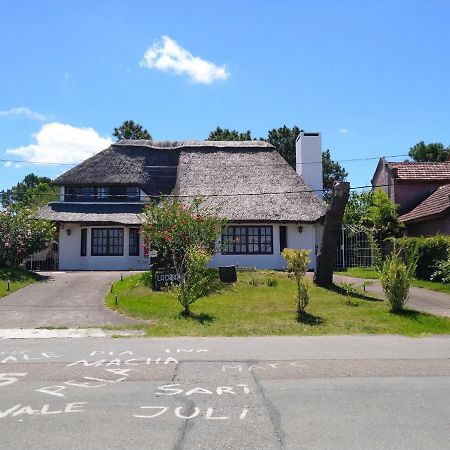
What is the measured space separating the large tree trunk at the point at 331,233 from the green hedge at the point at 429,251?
12.6 feet

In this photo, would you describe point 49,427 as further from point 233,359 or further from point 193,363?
point 233,359

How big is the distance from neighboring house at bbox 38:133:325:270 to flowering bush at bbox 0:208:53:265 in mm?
3040

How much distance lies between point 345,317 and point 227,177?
16318 mm

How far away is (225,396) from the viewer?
6512 millimetres

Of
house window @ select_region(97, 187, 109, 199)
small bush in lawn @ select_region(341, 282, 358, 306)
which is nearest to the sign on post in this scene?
small bush in lawn @ select_region(341, 282, 358, 306)

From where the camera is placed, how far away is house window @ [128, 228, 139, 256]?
27172 millimetres

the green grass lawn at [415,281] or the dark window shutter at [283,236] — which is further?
the dark window shutter at [283,236]

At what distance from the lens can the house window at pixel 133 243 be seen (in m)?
27.2

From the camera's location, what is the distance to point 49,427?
209 inches

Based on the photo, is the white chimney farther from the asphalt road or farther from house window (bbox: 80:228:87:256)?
the asphalt road

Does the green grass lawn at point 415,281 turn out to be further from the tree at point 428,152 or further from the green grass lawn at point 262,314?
the tree at point 428,152

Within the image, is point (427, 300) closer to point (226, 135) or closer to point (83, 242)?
point (83, 242)

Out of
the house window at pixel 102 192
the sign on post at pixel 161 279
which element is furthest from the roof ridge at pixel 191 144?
the sign on post at pixel 161 279

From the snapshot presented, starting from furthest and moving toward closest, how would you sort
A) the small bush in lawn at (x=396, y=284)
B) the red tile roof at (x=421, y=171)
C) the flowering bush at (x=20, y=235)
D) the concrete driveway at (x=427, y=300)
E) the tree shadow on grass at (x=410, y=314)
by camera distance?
the red tile roof at (x=421, y=171)
the flowering bush at (x=20, y=235)
the concrete driveway at (x=427, y=300)
the small bush in lawn at (x=396, y=284)
the tree shadow on grass at (x=410, y=314)
